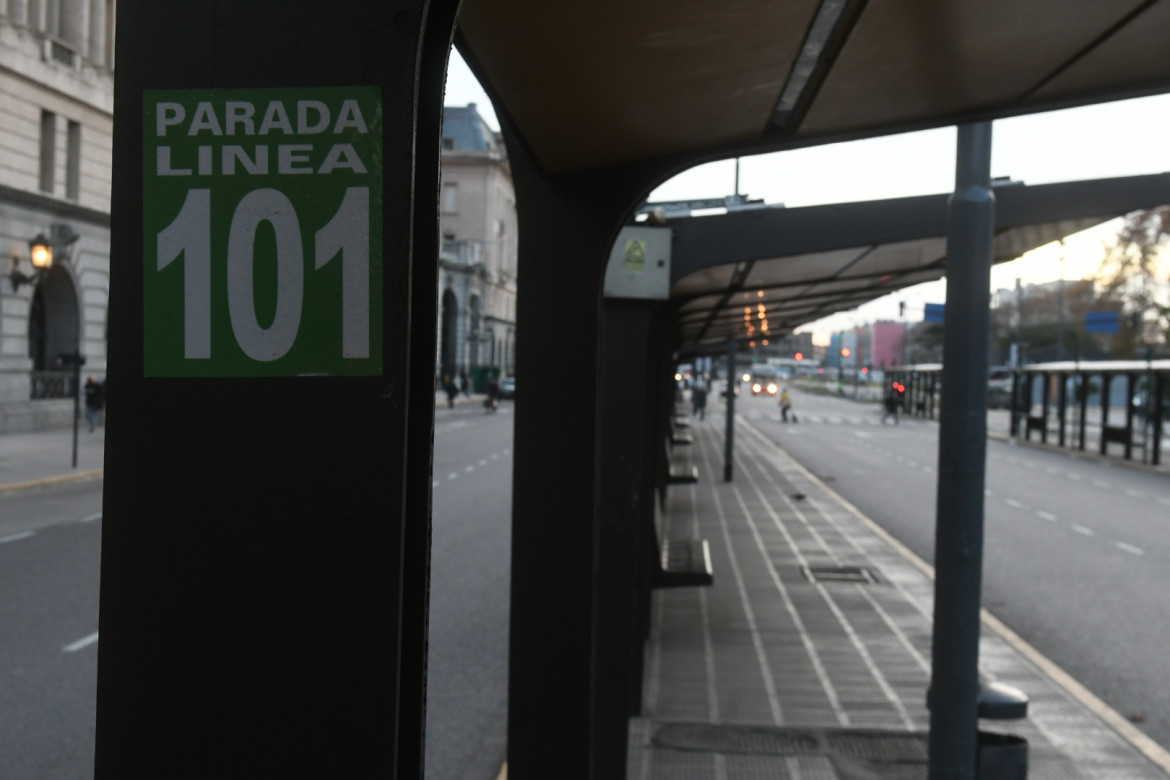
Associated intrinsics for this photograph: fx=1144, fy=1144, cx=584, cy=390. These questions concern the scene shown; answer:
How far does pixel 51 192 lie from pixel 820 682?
25.7 metres

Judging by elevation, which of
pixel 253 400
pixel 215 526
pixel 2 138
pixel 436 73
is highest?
pixel 2 138

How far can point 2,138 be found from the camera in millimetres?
25562

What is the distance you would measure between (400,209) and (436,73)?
217mm

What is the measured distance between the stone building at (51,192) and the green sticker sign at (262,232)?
84.3 ft

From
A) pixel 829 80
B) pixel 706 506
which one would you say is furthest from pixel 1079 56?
pixel 706 506

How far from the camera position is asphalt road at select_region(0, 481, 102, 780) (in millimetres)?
6105

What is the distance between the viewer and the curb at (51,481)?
1769cm

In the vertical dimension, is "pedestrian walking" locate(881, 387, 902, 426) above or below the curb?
above

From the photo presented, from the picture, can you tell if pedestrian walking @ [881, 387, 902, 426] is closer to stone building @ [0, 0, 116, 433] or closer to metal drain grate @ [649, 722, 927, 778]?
stone building @ [0, 0, 116, 433]

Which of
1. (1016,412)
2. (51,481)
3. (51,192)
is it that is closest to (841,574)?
(51,481)

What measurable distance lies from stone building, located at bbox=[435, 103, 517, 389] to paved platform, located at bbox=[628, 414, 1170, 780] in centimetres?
5261

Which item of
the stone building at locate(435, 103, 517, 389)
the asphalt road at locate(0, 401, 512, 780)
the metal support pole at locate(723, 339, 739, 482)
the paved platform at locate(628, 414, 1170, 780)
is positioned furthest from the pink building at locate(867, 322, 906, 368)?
the paved platform at locate(628, 414, 1170, 780)

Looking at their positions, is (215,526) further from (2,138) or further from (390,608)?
(2,138)

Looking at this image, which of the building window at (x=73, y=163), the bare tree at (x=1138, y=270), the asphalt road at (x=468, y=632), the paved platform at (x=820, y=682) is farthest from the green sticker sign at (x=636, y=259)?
the bare tree at (x=1138, y=270)
